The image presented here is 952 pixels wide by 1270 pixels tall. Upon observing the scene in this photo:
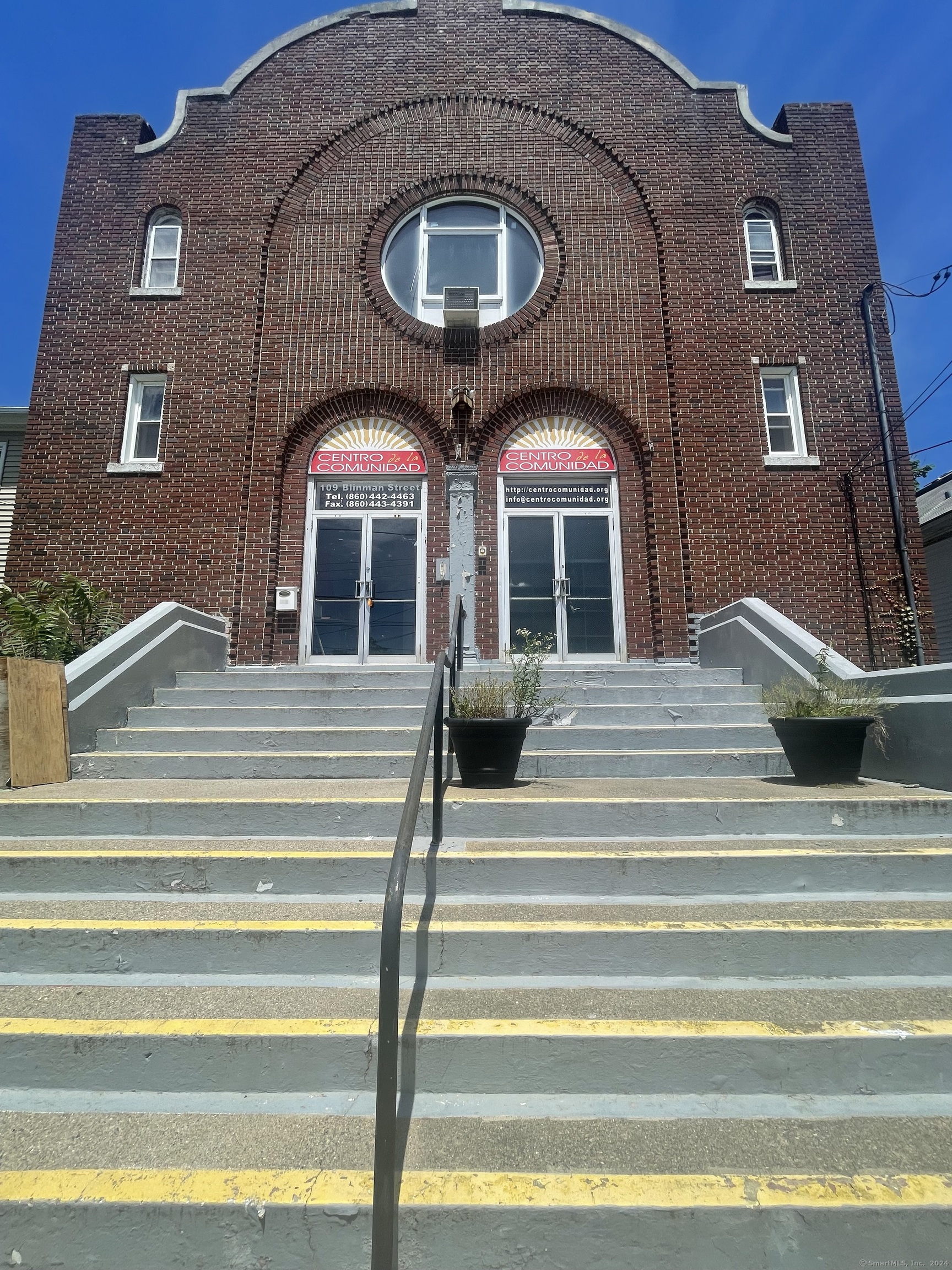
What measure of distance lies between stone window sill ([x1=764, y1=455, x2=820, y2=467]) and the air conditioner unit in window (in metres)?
4.50

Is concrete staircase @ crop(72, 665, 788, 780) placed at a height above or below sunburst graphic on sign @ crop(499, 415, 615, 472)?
below

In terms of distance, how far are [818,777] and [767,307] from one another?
817 cm

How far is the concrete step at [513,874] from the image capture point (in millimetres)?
3535

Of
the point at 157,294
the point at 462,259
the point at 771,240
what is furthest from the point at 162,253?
the point at 771,240

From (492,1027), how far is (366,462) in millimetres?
8524

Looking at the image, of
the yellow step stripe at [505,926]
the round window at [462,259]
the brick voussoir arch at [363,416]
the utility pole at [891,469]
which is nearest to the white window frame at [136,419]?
the brick voussoir arch at [363,416]

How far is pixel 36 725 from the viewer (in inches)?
200

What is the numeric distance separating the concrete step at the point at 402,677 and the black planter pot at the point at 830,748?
2.02m

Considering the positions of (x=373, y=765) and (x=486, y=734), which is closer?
(x=486, y=734)

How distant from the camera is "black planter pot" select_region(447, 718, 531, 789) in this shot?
4.64m

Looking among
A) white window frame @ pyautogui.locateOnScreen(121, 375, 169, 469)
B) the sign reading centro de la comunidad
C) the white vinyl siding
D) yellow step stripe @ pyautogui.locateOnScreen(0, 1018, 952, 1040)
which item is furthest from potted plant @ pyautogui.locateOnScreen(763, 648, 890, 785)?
the white vinyl siding

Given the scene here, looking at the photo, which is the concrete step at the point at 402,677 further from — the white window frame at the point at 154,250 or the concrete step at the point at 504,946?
the white window frame at the point at 154,250

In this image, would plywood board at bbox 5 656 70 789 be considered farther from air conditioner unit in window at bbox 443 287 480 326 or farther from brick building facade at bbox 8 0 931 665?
air conditioner unit in window at bbox 443 287 480 326

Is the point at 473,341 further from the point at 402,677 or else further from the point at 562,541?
the point at 402,677
